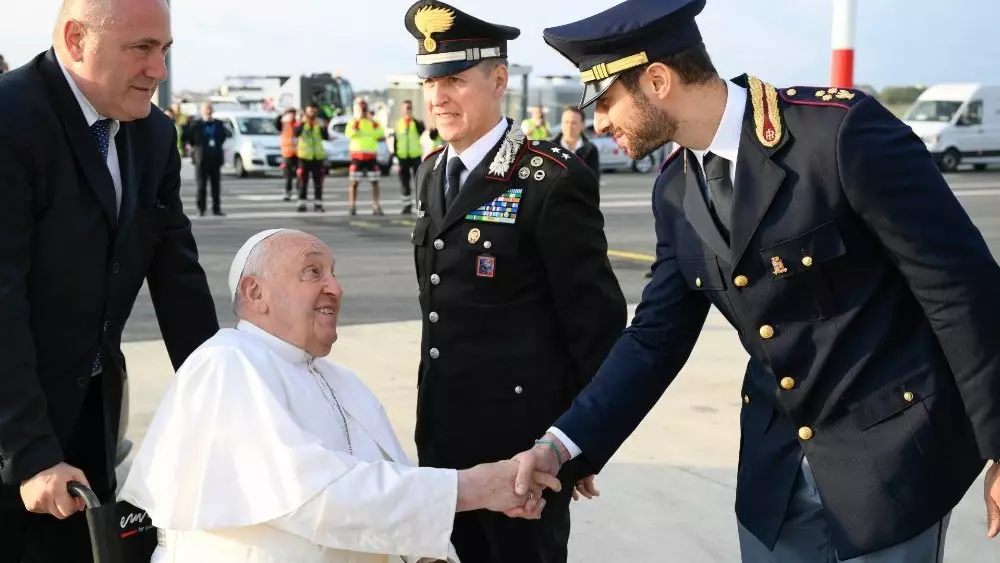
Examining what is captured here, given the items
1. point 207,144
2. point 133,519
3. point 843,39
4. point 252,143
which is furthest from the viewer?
point 252,143

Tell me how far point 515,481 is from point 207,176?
15569 mm

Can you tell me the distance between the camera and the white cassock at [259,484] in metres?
2.61

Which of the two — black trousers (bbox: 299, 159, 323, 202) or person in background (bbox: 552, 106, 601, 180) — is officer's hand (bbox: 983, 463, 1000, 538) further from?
black trousers (bbox: 299, 159, 323, 202)

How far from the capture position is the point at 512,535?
11.3 ft

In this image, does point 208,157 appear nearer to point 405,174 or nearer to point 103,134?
point 405,174

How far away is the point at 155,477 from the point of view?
8.65 ft

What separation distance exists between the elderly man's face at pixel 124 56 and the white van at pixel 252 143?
81.0 feet

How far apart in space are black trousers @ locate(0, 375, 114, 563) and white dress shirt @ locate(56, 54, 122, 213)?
19.4 inches

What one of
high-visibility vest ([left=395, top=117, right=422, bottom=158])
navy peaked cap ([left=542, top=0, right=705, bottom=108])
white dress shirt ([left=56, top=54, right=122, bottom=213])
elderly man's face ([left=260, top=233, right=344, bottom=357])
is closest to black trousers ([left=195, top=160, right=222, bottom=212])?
high-visibility vest ([left=395, top=117, right=422, bottom=158])

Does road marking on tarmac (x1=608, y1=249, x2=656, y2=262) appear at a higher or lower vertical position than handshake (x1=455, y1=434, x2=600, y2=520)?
lower

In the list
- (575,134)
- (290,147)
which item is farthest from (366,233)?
(290,147)

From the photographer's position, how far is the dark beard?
265 centimetres

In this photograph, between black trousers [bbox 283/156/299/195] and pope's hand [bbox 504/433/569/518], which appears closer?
pope's hand [bbox 504/433/569/518]

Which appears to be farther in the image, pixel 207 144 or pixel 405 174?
Answer: pixel 405 174
